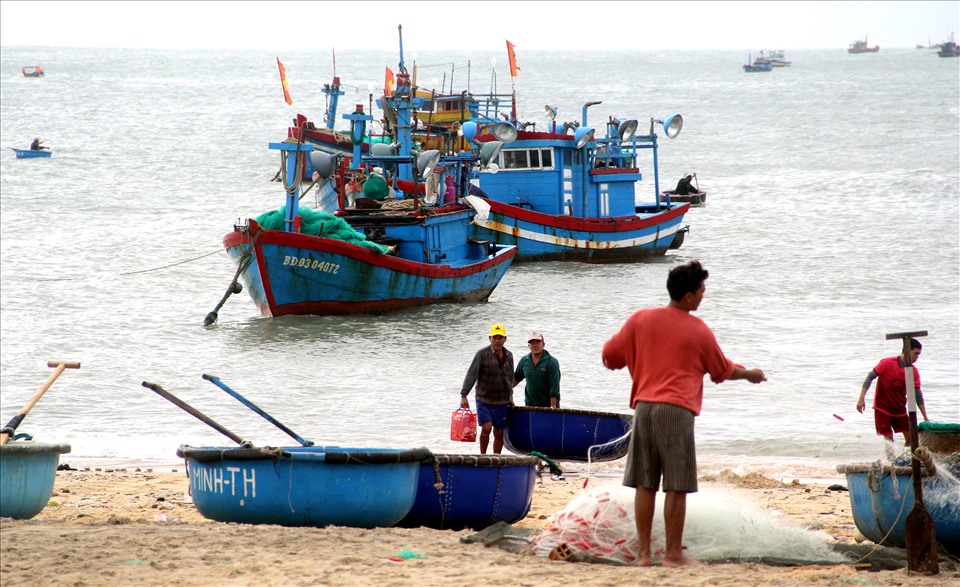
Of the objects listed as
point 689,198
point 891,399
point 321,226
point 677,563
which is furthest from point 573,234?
point 677,563

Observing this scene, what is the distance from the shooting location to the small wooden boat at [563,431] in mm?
9641

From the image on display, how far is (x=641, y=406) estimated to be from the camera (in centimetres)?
569

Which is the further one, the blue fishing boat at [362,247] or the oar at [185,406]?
the blue fishing boat at [362,247]

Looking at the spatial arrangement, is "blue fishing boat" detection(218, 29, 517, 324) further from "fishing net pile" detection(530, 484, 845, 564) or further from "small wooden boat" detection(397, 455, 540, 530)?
"fishing net pile" detection(530, 484, 845, 564)

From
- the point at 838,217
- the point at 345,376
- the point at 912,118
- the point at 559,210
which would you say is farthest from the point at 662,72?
the point at 345,376

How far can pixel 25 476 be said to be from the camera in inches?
265

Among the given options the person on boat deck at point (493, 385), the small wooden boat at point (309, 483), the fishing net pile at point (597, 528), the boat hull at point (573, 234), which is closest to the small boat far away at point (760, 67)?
the boat hull at point (573, 234)

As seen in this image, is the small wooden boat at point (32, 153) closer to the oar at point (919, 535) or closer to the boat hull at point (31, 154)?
the boat hull at point (31, 154)

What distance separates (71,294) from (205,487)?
18875mm

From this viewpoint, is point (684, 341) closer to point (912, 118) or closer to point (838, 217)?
point (838, 217)

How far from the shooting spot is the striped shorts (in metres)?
5.64

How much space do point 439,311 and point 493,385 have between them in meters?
11.1

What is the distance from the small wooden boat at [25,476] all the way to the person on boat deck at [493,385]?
339 cm

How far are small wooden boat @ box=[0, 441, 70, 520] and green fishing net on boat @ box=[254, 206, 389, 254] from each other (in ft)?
39.1
